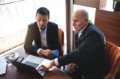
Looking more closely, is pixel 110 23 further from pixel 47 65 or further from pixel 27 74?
pixel 27 74

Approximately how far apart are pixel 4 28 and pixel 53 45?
1.09 meters

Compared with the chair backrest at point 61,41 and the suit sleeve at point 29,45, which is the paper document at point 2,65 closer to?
the suit sleeve at point 29,45

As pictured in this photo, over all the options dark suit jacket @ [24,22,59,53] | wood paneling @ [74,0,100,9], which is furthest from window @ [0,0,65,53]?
wood paneling @ [74,0,100,9]

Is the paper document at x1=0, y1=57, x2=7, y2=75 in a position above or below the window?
below

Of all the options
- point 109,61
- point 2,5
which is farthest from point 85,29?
point 2,5

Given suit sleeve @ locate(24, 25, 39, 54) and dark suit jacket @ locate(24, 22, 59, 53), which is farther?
dark suit jacket @ locate(24, 22, 59, 53)

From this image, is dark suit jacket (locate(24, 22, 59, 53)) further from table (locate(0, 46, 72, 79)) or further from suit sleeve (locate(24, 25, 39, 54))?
table (locate(0, 46, 72, 79))

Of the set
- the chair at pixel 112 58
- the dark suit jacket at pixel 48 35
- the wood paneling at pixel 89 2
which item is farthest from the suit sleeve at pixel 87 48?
the wood paneling at pixel 89 2

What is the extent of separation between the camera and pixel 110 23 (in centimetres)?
189

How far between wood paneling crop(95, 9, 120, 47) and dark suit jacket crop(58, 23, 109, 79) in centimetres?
Result: 67

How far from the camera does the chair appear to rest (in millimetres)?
1219

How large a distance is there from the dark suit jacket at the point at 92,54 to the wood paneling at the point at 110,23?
0.67 metres

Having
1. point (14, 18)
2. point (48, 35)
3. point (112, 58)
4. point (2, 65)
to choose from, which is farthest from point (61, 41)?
point (14, 18)

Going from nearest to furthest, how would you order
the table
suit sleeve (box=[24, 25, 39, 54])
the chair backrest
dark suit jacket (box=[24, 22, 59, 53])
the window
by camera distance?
the table, suit sleeve (box=[24, 25, 39, 54]), dark suit jacket (box=[24, 22, 59, 53]), the chair backrest, the window
